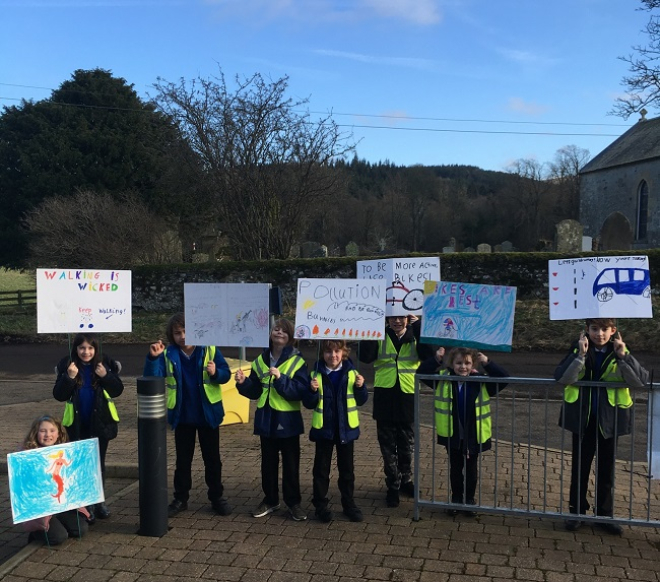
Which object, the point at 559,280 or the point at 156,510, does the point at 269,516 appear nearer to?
the point at 156,510

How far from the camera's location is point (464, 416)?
498cm

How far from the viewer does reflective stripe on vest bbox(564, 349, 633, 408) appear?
4.68 meters

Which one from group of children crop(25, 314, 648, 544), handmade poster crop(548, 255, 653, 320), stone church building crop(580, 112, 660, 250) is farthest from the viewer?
stone church building crop(580, 112, 660, 250)

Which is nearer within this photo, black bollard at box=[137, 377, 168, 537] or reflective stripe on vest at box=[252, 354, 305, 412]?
black bollard at box=[137, 377, 168, 537]

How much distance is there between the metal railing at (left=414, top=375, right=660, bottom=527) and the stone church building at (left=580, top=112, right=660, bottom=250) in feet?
103

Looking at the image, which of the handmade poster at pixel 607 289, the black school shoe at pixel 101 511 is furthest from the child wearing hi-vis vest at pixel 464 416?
the black school shoe at pixel 101 511

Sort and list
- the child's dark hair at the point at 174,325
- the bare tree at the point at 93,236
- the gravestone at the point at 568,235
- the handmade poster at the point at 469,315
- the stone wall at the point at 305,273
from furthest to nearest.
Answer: the gravestone at the point at 568,235 → the bare tree at the point at 93,236 → the stone wall at the point at 305,273 → the child's dark hair at the point at 174,325 → the handmade poster at the point at 469,315

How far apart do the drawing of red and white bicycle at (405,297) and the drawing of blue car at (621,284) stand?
1543mm

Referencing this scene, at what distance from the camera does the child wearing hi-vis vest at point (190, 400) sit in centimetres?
517

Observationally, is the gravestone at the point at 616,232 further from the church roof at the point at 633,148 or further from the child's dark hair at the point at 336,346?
the child's dark hair at the point at 336,346

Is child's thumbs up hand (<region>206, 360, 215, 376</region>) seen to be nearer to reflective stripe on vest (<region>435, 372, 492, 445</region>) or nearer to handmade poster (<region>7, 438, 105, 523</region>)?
handmade poster (<region>7, 438, 105, 523</region>)

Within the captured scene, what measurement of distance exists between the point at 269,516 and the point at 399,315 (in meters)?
2.06

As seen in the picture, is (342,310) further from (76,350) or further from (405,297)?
(76,350)

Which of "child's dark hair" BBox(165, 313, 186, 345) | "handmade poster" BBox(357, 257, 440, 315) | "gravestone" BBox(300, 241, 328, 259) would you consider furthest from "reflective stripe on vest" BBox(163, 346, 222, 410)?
"gravestone" BBox(300, 241, 328, 259)
